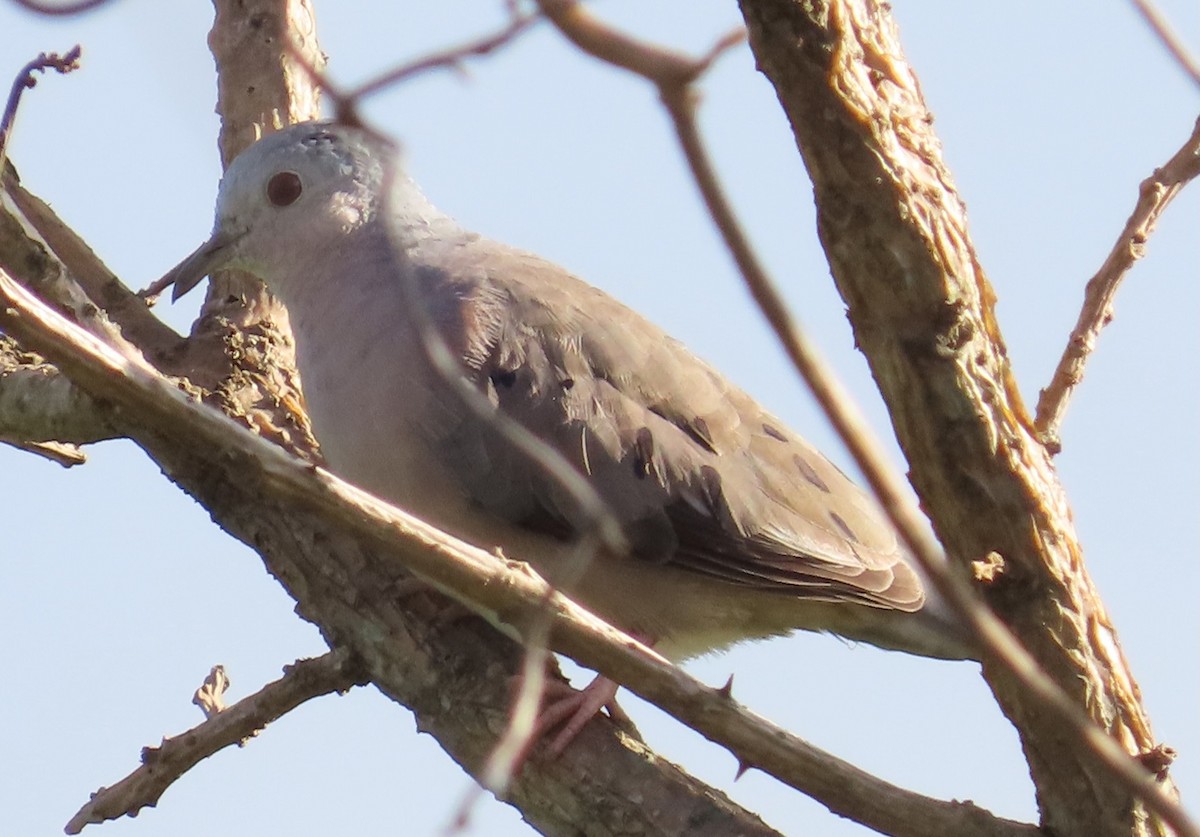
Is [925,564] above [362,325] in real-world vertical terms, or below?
below

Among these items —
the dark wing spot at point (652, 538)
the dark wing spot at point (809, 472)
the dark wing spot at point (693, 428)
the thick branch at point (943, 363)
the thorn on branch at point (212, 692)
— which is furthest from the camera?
the dark wing spot at point (809, 472)

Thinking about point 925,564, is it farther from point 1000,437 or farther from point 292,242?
point 292,242

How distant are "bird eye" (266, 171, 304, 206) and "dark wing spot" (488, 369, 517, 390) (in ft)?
3.71

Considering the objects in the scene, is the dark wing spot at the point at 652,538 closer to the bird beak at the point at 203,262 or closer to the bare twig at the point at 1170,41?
the bird beak at the point at 203,262

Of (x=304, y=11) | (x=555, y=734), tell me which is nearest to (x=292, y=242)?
(x=304, y=11)

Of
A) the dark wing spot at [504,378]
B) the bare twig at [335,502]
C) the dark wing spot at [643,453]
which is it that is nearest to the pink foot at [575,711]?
the dark wing spot at [643,453]

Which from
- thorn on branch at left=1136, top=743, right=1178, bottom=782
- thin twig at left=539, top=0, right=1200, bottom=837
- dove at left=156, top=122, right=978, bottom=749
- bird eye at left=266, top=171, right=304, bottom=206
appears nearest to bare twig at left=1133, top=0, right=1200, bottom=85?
thin twig at left=539, top=0, right=1200, bottom=837

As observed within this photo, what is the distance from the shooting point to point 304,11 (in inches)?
209

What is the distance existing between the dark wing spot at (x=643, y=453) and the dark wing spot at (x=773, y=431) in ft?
1.63

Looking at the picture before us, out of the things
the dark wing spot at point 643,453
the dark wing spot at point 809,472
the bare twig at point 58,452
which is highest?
the dark wing spot at point 809,472

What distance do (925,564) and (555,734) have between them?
256 cm

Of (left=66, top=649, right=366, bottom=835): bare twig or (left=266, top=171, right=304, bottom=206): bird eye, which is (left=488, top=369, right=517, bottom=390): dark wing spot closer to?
(left=66, top=649, right=366, bottom=835): bare twig

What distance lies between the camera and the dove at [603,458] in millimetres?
4234

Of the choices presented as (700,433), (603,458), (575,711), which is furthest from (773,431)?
(575,711)
